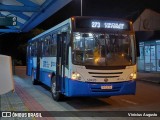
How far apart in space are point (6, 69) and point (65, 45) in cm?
697

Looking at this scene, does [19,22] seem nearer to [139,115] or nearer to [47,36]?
[47,36]

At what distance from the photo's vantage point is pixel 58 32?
13008 mm

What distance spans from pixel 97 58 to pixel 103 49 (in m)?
0.39

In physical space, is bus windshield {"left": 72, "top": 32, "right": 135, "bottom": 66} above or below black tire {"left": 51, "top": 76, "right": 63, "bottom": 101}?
above

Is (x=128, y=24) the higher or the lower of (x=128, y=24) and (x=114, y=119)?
the higher

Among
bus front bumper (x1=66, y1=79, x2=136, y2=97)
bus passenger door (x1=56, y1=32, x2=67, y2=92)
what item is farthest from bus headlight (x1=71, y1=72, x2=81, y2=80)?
bus passenger door (x1=56, y1=32, x2=67, y2=92)

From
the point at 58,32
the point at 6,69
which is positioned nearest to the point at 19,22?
the point at 58,32

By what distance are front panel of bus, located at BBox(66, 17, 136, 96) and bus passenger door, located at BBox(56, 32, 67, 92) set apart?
37.2 inches

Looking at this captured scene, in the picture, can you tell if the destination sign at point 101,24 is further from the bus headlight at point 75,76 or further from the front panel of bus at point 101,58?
the bus headlight at point 75,76

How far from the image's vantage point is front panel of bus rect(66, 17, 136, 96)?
10.8 meters

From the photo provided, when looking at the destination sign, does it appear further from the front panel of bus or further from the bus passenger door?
the bus passenger door

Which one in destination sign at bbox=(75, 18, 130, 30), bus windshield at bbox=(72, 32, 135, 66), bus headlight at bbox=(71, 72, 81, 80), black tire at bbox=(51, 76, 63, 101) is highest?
destination sign at bbox=(75, 18, 130, 30)

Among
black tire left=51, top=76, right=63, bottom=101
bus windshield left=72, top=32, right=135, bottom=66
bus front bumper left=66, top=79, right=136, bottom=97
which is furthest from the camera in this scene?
black tire left=51, top=76, right=63, bottom=101

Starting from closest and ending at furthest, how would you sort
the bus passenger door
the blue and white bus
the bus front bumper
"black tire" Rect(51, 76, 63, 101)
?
the bus front bumper → the blue and white bus → the bus passenger door → "black tire" Rect(51, 76, 63, 101)
